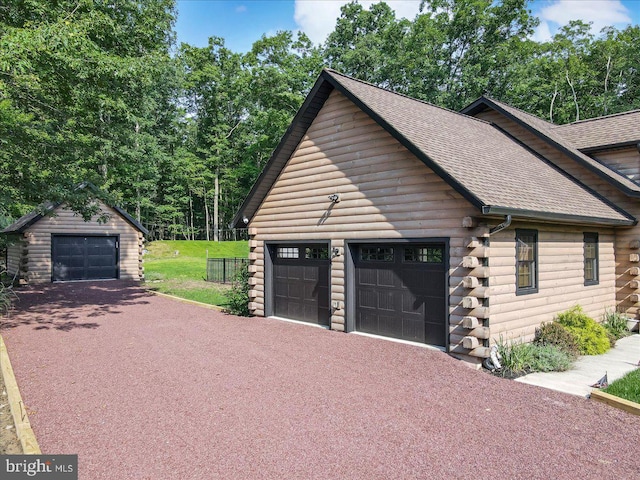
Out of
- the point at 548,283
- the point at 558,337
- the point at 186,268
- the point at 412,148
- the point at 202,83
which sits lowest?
the point at 558,337

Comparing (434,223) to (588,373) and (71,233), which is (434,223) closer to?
(588,373)

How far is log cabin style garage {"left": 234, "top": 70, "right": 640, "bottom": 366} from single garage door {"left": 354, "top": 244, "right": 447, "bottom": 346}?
0.03 meters

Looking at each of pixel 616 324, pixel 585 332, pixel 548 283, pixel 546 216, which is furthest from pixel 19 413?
pixel 616 324

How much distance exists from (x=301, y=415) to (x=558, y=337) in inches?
225

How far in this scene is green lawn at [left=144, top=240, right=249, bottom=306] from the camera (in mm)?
16892

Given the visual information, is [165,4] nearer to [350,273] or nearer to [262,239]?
[262,239]

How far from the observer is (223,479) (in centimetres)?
375

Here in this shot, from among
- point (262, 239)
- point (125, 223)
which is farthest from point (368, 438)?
point (125, 223)

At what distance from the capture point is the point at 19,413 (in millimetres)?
5008

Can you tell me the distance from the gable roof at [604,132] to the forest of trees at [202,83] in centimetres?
1351

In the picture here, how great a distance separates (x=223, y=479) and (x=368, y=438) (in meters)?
1.63

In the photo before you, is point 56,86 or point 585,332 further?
point 56,86

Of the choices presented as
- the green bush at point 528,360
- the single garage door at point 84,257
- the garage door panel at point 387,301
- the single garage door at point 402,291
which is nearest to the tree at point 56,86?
the single garage door at point 402,291

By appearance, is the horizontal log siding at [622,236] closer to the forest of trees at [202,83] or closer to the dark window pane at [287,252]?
the dark window pane at [287,252]
